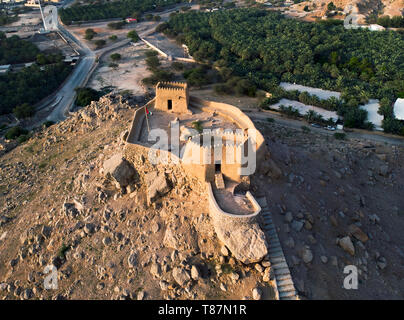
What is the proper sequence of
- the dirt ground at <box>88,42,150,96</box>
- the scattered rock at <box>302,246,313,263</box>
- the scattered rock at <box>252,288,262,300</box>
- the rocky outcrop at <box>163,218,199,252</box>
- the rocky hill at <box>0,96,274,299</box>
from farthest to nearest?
the dirt ground at <box>88,42,150,96</box> < the rocky outcrop at <box>163,218,199,252</box> < the scattered rock at <box>302,246,313,263</box> < the rocky hill at <box>0,96,274,299</box> < the scattered rock at <box>252,288,262,300</box>

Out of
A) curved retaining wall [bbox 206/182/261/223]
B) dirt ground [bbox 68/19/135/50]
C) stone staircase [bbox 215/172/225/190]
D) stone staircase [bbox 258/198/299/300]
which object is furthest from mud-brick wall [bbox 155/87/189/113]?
dirt ground [bbox 68/19/135/50]

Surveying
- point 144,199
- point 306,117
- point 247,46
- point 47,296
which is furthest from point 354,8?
point 47,296

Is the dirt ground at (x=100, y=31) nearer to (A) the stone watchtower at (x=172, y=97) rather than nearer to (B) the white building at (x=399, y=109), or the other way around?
(A) the stone watchtower at (x=172, y=97)

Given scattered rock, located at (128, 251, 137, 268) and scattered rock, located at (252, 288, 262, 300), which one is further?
scattered rock, located at (128, 251, 137, 268)

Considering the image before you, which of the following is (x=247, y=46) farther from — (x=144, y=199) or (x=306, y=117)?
(x=144, y=199)

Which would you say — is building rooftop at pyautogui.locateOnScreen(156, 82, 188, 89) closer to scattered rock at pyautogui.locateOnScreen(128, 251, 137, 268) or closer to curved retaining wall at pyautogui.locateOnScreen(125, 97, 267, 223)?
curved retaining wall at pyautogui.locateOnScreen(125, 97, 267, 223)

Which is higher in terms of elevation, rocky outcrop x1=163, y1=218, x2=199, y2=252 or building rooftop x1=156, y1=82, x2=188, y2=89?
A: building rooftop x1=156, y1=82, x2=188, y2=89

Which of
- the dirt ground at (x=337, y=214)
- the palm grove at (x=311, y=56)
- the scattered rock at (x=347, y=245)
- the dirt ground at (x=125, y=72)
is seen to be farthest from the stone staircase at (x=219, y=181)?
the dirt ground at (x=125, y=72)
